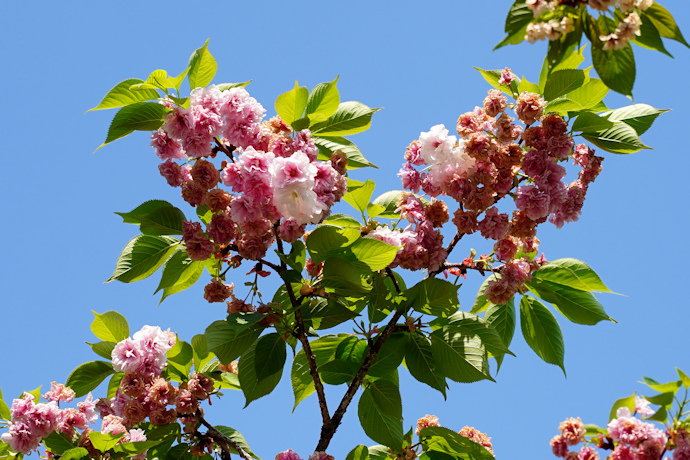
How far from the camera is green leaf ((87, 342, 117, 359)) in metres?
3.57

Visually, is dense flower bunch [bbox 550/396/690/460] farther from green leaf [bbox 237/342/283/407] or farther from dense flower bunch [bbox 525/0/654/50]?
dense flower bunch [bbox 525/0/654/50]

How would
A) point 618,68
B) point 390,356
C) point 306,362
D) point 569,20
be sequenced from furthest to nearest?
point 306,362
point 390,356
point 618,68
point 569,20

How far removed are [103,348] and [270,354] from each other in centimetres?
96

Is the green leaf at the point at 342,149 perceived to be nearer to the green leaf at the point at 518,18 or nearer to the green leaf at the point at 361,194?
the green leaf at the point at 361,194

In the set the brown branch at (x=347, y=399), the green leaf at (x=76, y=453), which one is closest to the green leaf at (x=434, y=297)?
the brown branch at (x=347, y=399)

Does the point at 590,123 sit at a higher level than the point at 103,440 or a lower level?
higher

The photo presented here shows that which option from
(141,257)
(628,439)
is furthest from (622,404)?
(141,257)

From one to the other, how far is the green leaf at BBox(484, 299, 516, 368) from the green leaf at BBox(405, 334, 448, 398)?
0.42 meters

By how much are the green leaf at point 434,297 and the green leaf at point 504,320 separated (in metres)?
0.41

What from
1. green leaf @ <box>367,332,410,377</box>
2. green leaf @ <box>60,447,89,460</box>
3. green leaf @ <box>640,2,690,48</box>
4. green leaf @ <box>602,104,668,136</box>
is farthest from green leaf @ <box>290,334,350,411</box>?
green leaf @ <box>640,2,690,48</box>

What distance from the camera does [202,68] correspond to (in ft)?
10.4

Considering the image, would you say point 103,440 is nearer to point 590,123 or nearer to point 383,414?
point 383,414

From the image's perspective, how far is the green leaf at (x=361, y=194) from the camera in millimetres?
3377

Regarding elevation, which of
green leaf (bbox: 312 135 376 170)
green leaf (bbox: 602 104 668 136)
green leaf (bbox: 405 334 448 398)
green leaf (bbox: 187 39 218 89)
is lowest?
green leaf (bbox: 405 334 448 398)
